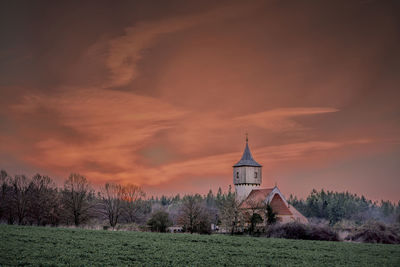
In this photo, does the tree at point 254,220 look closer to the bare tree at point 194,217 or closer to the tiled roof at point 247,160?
the bare tree at point 194,217

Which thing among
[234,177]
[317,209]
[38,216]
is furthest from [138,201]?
[317,209]

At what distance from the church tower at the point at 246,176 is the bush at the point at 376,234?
3733 cm

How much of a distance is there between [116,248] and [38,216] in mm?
40090

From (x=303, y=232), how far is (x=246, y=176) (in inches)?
1400

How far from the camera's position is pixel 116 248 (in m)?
23.8

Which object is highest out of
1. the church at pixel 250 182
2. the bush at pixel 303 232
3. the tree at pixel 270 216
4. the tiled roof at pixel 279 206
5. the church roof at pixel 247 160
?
the church roof at pixel 247 160

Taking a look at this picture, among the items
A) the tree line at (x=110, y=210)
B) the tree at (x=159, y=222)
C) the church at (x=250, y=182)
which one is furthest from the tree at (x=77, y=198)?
the church at (x=250, y=182)

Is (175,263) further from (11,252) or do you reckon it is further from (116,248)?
(11,252)

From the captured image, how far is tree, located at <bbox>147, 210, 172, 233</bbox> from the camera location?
169 ft

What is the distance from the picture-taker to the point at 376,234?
134 ft

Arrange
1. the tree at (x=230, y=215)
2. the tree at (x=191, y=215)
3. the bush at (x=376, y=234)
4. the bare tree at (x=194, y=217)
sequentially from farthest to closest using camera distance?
the tree at (x=230, y=215), the tree at (x=191, y=215), the bare tree at (x=194, y=217), the bush at (x=376, y=234)

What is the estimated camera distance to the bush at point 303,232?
43531 mm

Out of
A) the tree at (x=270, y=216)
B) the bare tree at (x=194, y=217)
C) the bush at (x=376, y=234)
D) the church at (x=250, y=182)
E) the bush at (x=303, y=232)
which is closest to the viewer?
the bush at (x=376, y=234)

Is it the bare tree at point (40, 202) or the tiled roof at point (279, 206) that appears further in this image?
the tiled roof at point (279, 206)
